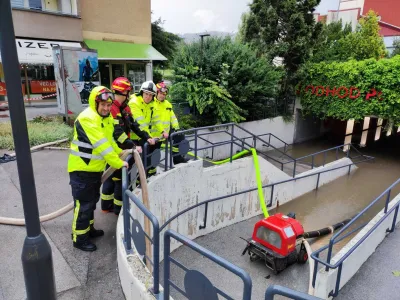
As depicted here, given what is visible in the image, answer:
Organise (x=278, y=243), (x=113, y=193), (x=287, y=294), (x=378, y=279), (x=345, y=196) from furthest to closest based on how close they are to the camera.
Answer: (x=345, y=196) → (x=278, y=243) → (x=378, y=279) → (x=113, y=193) → (x=287, y=294)

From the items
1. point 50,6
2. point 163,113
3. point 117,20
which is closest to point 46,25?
point 50,6

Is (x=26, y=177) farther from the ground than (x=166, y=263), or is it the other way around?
(x=26, y=177)

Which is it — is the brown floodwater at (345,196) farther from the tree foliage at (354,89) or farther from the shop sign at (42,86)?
the shop sign at (42,86)

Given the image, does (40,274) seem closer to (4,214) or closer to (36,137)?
(4,214)

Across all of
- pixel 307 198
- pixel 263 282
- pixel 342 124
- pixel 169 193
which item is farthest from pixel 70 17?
pixel 342 124

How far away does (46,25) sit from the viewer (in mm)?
14953

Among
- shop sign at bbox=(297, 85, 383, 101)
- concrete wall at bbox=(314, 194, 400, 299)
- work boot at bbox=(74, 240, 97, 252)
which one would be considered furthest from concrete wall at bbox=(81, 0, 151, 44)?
concrete wall at bbox=(314, 194, 400, 299)

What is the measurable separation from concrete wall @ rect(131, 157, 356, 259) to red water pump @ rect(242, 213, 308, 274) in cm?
184

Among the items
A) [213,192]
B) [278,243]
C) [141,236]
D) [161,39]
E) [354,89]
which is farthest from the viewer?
[161,39]

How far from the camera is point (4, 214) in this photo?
480cm

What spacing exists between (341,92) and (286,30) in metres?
4.09

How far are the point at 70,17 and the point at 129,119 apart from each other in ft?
43.7

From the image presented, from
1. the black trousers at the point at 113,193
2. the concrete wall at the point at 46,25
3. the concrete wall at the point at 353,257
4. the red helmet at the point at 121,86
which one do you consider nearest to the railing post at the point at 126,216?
the black trousers at the point at 113,193

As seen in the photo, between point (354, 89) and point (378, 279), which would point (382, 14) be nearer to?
point (354, 89)
